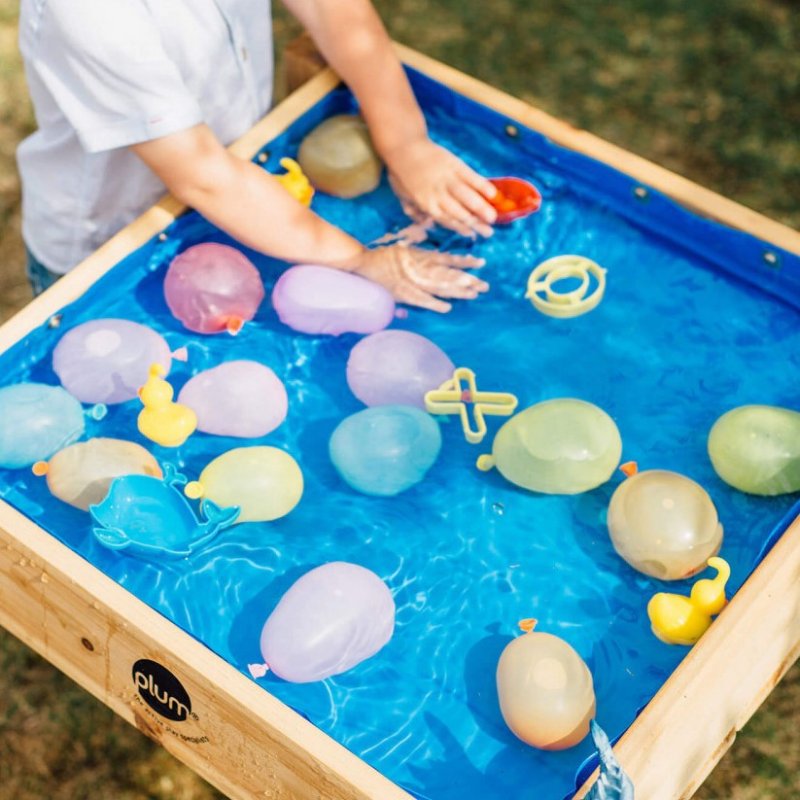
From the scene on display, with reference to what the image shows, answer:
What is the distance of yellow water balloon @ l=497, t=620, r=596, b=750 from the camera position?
1215 millimetres

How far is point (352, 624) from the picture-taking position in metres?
A: 1.29

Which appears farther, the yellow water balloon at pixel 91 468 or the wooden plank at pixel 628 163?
the wooden plank at pixel 628 163

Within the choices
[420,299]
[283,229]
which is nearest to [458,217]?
[420,299]

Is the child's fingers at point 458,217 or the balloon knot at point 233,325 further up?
the balloon knot at point 233,325

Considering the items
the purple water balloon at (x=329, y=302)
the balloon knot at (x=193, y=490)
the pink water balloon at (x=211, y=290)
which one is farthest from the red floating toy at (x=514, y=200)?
the balloon knot at (x=193, y=490)

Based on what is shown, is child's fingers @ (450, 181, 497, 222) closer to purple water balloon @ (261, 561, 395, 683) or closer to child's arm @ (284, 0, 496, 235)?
child's arm @ (284, 0, 496, 235)

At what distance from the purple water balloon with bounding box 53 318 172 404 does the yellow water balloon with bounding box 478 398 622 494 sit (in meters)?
0.45

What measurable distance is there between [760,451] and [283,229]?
26.1 inches

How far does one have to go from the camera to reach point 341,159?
67.9 inches

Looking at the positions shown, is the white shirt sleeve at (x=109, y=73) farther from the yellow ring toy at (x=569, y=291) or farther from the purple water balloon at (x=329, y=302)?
the yellow ring toy at (x=569, y=291)

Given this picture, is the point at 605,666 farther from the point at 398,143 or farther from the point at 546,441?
the point at 398,143

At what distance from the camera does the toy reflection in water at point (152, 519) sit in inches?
52.9

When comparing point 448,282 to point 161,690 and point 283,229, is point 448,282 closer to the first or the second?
point 283,229

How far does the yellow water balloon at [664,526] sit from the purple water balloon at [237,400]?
1.39ft
